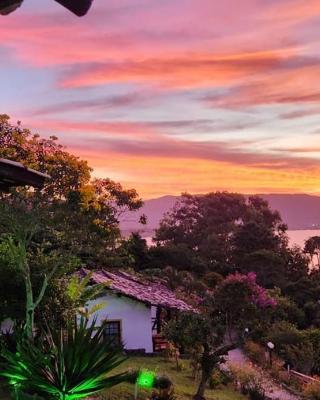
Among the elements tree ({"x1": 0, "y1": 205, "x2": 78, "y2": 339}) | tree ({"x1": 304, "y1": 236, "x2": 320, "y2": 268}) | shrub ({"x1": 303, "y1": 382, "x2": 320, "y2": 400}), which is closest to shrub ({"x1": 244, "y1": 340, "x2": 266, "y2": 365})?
shrub ({"x1": 303, "y1": 382, "x2": 320, "y2": 400})

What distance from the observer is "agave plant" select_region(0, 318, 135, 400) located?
9.42 metres

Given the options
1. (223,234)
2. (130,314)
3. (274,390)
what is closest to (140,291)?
(130,314)

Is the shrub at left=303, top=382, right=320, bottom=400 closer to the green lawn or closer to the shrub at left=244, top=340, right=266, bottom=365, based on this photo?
the green lawn

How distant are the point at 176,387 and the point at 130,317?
1105 cm

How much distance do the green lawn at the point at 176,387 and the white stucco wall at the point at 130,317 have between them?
2531 millimetres

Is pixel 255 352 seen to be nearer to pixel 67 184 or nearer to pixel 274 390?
pixel 274 390

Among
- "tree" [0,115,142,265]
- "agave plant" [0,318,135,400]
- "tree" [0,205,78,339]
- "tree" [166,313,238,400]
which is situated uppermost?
"tree" [0,115,142,265]

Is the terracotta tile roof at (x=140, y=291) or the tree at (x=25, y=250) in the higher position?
the tree at (x=25, y=250)

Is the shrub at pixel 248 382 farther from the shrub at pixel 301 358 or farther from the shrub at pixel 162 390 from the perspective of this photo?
the shrub at pixel 301 358

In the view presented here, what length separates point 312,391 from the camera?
805 inches

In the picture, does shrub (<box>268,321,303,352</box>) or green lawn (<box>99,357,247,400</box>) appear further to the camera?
shrub (<box>268,321,303,352</box>)

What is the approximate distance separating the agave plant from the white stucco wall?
1811cm

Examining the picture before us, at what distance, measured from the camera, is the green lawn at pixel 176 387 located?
1423cm

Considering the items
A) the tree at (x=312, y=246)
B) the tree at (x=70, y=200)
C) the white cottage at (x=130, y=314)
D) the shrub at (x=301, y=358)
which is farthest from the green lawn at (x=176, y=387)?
the tree at (x=312, y=246)
